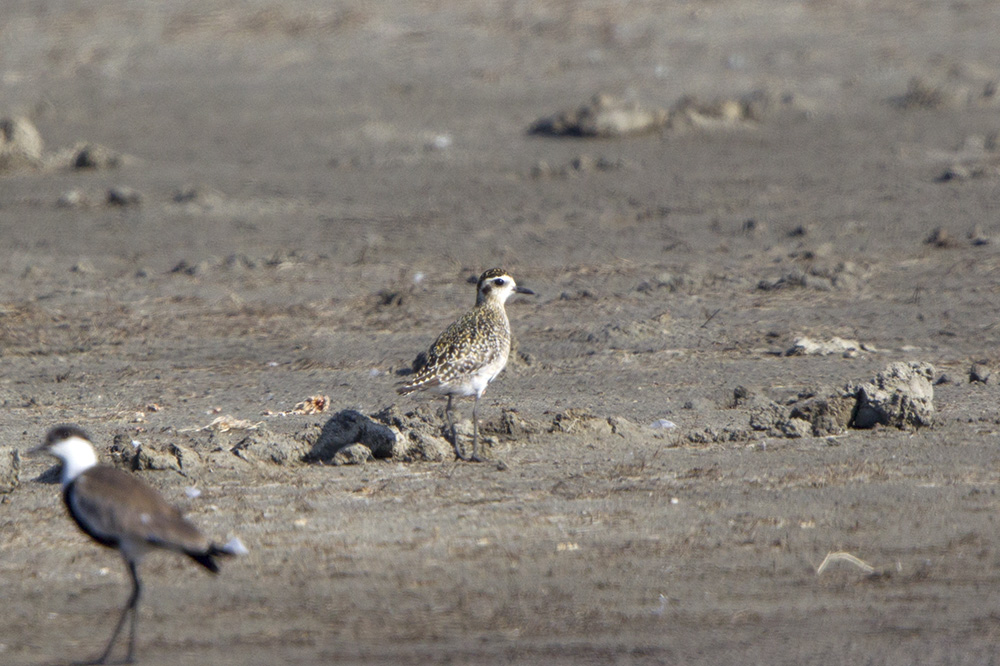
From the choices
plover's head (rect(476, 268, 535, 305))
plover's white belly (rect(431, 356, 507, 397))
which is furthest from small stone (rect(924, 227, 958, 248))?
plover's white belly (rect(431, 356, 507, 397))

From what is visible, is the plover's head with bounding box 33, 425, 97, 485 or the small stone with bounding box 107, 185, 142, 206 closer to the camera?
the plover's head with bounding box 33, 425, 97, 485

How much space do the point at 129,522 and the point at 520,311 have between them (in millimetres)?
6604

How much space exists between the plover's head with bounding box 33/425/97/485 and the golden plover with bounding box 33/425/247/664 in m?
0.02

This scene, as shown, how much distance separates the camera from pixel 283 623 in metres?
5.94

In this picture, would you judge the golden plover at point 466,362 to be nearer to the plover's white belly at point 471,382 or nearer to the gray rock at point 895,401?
the plover's white belly at point 471,382

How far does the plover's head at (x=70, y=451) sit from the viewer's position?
19.2ft

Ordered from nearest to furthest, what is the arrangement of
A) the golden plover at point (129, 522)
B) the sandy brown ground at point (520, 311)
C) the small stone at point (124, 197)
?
the golden plover at point (129, 522) < the sandy brown ground at point (520, 311) < the small stone at point (124, 197)

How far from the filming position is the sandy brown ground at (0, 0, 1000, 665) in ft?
20.0

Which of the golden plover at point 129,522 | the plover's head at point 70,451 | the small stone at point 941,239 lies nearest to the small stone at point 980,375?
the small stone at point 941,239

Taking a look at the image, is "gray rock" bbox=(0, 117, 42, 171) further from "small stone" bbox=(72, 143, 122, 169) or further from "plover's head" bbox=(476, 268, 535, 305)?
"plover's head" bbox=(476, 268, 535, 305)

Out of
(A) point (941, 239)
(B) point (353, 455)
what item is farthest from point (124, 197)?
(B) point (353, 455)

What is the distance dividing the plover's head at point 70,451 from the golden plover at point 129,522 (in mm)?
19

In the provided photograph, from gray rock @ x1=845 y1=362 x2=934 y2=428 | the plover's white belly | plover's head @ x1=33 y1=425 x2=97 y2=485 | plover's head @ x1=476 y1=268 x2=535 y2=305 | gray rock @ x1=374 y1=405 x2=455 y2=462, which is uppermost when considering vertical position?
plover's head @ x1=33 y1=425 x2=97 y2=485

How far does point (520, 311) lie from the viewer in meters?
11.9
